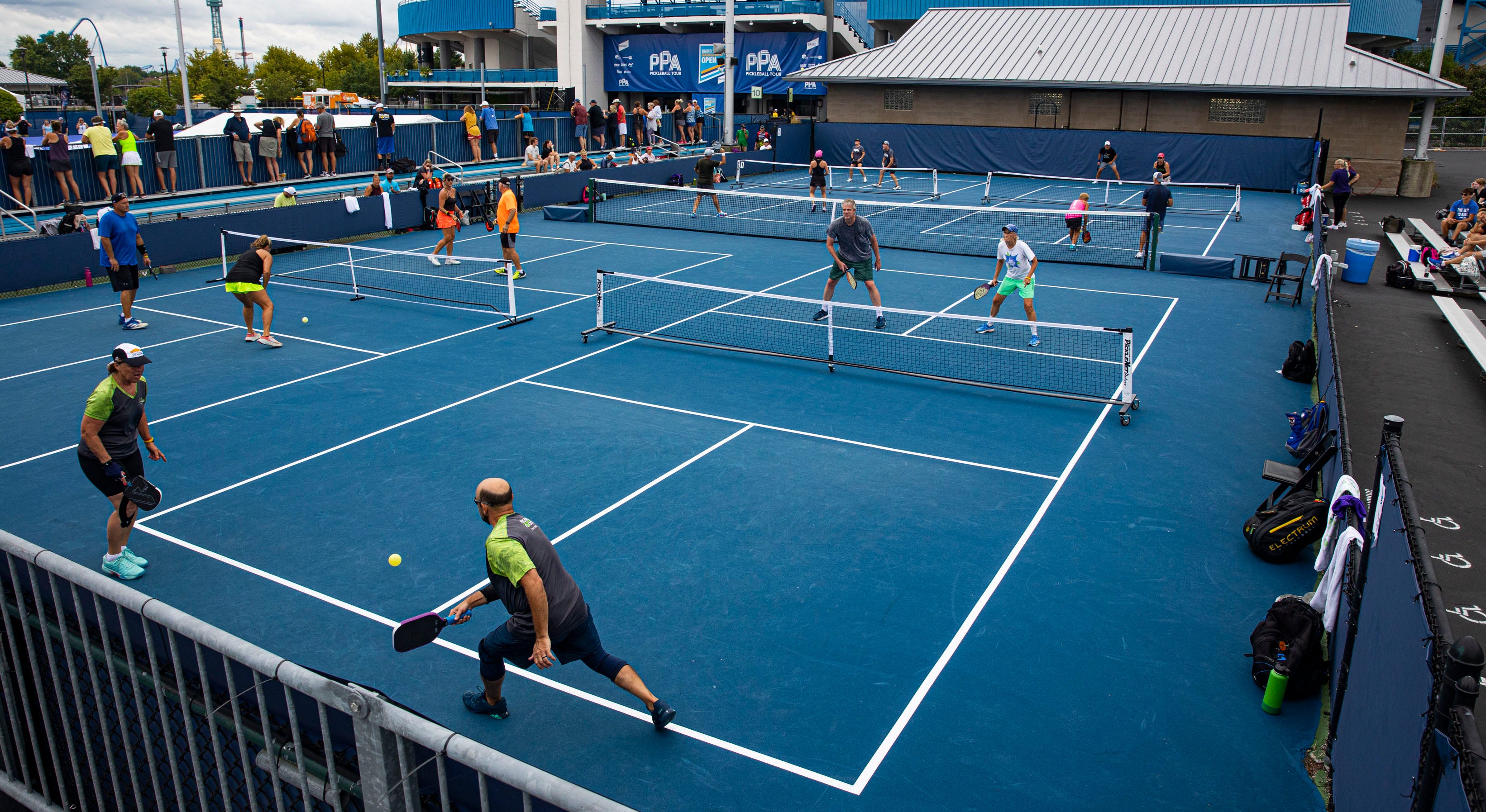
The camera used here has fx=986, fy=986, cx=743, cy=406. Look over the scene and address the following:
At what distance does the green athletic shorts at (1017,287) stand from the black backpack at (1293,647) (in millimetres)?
8580

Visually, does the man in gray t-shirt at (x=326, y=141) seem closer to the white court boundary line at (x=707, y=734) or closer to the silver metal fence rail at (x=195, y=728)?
the white court boundary line at (x=707, y=734)

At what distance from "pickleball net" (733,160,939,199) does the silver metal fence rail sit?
3197cm

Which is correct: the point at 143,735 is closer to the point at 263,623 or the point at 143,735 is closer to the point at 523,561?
Result: the point at 523,561

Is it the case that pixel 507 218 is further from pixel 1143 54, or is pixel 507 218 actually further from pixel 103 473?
pixel 1143 54

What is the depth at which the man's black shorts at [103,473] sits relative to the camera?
328 inches

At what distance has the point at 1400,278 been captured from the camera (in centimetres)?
2120

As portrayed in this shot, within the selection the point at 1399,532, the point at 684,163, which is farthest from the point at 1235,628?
the point at 684,163

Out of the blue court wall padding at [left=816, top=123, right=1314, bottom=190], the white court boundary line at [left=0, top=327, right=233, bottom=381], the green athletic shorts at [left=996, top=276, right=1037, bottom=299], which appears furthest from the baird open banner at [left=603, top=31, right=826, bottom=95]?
the white court boundary line at [left=0, top=327, right=233, bottom=381]

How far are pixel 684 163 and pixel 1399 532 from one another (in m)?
35.6

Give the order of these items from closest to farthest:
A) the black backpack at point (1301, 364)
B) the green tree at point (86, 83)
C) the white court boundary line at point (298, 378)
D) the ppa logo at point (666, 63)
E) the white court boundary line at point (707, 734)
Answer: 1. the white court boundary line at point (707, 734)
2. the white court boundary line at point (298, 378)
3. the black backpack at point (1301, 364)
4. the ppa logo at point (666, 63)
5. the green tree at point (86, 83)

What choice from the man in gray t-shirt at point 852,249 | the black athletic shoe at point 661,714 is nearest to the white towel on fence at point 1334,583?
the black athletic shoe at point 661,714

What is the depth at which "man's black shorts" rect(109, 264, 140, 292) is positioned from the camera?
16531mm

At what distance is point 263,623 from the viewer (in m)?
7.93

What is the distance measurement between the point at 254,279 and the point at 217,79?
92676 mm
